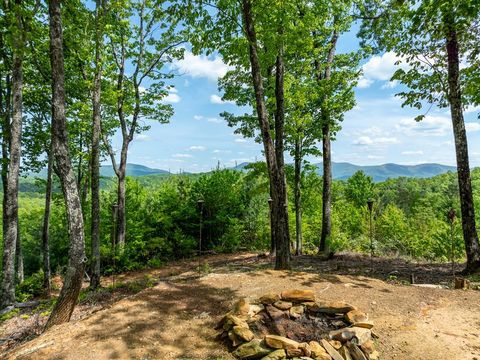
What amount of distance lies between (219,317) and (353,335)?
2051 millimetres

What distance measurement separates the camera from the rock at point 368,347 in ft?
12.6

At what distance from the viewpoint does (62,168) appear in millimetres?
5211

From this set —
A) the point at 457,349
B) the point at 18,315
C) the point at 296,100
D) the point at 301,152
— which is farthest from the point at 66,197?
the point at 301,152

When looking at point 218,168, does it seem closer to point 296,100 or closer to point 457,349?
point 296,100

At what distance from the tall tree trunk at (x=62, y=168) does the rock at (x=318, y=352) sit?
4061 millimetres

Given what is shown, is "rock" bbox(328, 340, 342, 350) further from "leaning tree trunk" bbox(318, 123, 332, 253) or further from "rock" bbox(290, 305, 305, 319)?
"leaning tree trunk" bbox(318, 123, 332, 253)

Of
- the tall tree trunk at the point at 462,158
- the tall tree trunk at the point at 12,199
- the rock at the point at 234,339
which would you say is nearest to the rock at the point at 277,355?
the rock at the point at 234,339

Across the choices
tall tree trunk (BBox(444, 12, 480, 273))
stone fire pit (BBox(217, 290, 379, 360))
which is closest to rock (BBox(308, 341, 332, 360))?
stone fire pit (BBox(217, 290, 379, 360))

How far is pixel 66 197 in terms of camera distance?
5.32 metres

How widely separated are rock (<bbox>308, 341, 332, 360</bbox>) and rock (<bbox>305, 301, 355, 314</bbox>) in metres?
0.84

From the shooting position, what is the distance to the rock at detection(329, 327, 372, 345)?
3902mm

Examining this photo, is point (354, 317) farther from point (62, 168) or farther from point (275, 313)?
point (62, 168)

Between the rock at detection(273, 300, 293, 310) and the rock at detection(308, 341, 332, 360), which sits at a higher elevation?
the rock at detection(273, 300, 293, 310)

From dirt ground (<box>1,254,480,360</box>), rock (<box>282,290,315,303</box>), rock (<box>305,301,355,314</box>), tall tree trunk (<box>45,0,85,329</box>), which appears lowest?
dirt ground (<box>1,254,480,360</box>)
